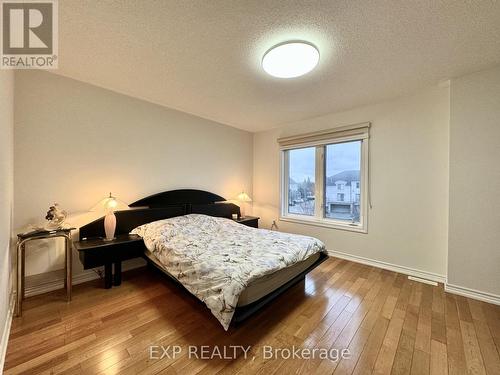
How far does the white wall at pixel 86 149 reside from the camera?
210cm

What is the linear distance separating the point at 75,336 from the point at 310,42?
3048 millimetres

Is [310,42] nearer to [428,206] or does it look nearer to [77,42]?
[77,42]

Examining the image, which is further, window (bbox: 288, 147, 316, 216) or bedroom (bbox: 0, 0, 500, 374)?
window (bbox: 288, 147, 316, 216)

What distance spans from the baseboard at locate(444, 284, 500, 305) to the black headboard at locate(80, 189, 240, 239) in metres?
3.11

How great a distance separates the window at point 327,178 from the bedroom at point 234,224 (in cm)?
4

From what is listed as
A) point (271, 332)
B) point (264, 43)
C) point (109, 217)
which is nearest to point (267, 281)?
point (271, 332)

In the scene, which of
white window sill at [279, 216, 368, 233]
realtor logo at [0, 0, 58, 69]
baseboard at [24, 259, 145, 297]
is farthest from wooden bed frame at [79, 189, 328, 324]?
realtor logo at [0, 0, 58, 69]

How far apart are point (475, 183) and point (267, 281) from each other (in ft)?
8.00

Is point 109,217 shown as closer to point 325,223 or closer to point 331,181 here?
point 325,223

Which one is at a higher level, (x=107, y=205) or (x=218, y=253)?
(x=107, y=205)

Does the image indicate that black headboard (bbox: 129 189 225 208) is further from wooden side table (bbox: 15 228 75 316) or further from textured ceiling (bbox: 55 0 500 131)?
textured ceiling (bbox: 55 0 500 131)

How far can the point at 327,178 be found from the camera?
3562 millimetres

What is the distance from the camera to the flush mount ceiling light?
1.72 metres

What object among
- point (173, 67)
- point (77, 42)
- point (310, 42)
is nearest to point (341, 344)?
point (310, 42)
